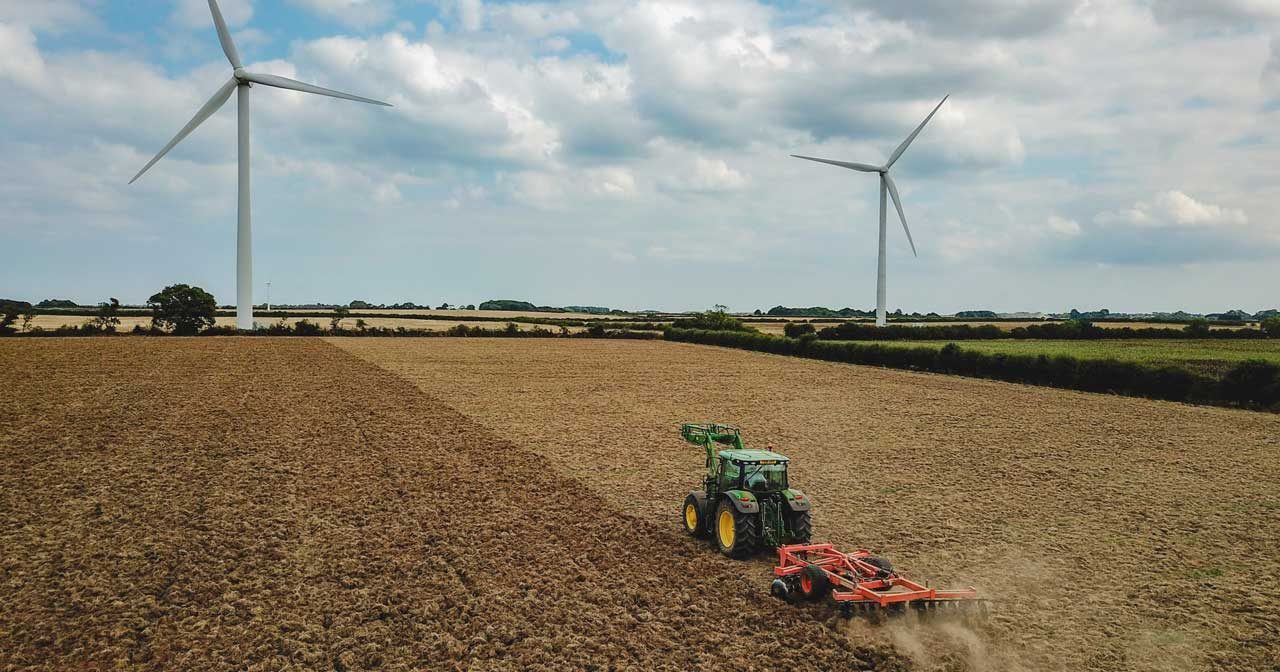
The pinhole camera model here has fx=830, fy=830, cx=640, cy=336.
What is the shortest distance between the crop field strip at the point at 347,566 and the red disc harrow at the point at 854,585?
0.42 m

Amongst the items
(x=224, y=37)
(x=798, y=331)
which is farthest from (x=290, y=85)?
(x=798, y=331)

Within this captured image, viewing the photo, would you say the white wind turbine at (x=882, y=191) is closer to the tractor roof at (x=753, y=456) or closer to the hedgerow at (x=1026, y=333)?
the hedgerow at (x=1026, y=333)

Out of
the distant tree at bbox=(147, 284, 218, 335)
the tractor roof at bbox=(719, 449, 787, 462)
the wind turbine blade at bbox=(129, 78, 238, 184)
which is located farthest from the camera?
the distant tree at bbox=(147, 284, 218, 335)

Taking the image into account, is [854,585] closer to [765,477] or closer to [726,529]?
[765,477]

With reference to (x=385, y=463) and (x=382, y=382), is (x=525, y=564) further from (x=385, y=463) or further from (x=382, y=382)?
(x=382, y=382)

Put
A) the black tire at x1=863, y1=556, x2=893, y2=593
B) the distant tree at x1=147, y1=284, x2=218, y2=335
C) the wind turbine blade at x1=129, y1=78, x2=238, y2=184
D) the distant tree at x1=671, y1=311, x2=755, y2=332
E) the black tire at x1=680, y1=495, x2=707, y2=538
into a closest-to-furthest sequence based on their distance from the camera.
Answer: the black tire at x1=863, y1=556, x2=893, y2=593, the black tire at x1=680, y1=495, x2=707, y2=538, the wind turbine blade at x1=129, y1=78, x2=238, y2=184, the distant tree at x1=147, y1=284, x2=218, y2=335, the distant tree at x1=671, y1=311, x2=755, y2=332

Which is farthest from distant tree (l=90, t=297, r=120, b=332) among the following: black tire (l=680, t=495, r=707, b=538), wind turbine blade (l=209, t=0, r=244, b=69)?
black tire (l=680, t=495, r=707, b=538)

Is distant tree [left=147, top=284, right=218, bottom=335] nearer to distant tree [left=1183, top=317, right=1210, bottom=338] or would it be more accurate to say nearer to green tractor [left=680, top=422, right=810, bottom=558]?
green tractor [left=680, top=422, right=810, bottom=558]

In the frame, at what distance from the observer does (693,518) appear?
13578 mm

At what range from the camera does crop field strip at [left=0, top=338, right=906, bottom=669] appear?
930 centimetres

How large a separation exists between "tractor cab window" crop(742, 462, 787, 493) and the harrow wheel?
4.88 ft

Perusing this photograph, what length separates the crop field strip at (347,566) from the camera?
9.30 meters

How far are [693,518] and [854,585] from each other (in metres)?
3.99

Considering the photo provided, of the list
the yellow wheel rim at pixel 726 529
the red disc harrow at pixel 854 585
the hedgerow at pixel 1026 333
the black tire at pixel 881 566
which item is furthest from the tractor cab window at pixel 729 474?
the hedgerow at pixel 1026 333
